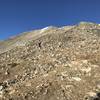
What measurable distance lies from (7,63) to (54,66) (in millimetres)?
6093

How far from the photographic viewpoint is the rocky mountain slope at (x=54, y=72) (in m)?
16.8

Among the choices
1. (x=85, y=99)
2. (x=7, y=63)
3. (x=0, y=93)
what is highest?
(x=7, y=63)

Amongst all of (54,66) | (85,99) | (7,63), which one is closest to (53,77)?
(54,66)

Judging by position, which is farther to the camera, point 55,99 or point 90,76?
point 90,76

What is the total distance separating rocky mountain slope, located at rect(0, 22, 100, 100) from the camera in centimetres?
1678

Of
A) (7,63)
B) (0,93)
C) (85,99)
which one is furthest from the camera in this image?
(7,63)

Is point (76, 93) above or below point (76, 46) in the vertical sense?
below

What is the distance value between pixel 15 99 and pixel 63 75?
4946mm

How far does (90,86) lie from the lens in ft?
57.4

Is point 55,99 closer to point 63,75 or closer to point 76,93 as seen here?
point 76,93

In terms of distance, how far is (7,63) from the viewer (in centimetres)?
2497

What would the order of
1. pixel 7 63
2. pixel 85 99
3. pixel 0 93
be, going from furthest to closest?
1. pixel 7 63
2. pixel 0 93
3. pixel 85 99

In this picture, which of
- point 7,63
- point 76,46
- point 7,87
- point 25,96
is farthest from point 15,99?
point 76,46

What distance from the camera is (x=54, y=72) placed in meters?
20.1
